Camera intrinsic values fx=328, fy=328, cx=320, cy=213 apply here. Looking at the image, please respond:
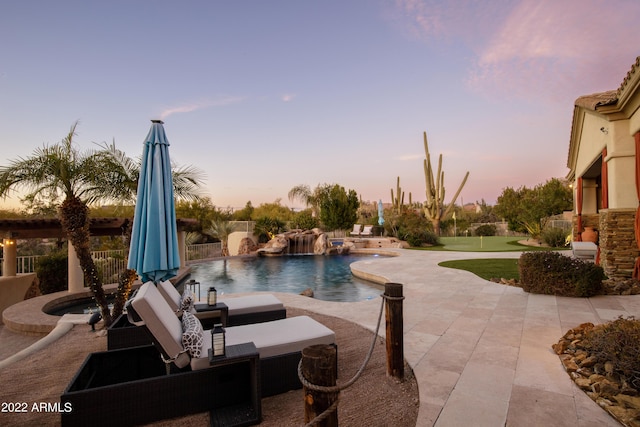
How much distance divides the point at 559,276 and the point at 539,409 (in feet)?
16.5

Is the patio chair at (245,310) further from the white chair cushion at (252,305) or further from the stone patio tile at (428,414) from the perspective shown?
the stone patio tile at (428,414)

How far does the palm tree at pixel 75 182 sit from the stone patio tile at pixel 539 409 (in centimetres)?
545

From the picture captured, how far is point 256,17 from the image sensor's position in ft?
34.3

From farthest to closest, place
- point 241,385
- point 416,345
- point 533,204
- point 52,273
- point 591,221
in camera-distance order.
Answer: point 533,204 → point 591,221 → point 52,273 → point 416,345 → point 241,385

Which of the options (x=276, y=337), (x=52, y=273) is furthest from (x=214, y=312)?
(x=52, y=273)

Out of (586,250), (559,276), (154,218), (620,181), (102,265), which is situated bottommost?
(102,265)

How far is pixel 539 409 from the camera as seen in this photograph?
264 centimetres

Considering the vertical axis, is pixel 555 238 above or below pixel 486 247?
above

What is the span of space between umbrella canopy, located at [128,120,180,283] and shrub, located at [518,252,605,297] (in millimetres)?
6918

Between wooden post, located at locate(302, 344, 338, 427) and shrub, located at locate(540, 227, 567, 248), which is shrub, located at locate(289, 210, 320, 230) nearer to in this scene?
shrub, located at locate(540, 227, 567, 248)

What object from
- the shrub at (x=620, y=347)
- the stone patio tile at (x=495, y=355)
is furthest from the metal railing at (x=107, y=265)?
the shrub at (x=620, y=347)

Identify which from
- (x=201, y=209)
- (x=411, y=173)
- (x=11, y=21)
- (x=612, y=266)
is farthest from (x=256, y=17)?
(x=411, y=173)

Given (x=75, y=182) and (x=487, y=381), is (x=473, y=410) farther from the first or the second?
(x=75, y=182)

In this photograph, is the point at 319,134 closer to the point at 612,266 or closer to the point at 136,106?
the point at 136,106
